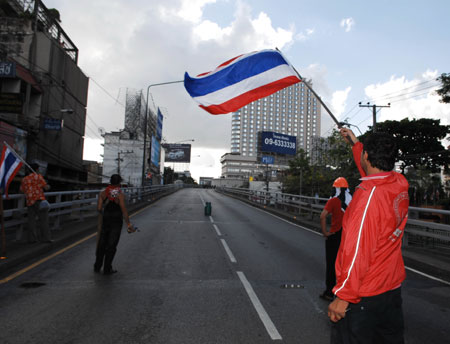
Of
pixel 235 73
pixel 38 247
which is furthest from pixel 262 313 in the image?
pixel 38 247

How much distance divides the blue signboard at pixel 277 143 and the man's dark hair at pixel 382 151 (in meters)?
53.9

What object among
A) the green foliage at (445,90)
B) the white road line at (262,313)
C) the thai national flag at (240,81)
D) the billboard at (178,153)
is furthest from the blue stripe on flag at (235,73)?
the billboard at (178,153)

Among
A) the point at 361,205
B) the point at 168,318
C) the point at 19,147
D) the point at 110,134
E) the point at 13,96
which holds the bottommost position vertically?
the point at 168,318

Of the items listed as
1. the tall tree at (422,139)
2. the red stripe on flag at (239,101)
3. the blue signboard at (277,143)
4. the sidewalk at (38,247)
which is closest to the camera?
the sidewalk at (38,247)

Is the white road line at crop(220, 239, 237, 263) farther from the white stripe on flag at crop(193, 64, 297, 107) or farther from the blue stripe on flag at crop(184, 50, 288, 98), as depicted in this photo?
the blue stripe on flag at crop(184, 50, 288, 98)

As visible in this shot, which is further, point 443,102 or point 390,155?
point 443,102

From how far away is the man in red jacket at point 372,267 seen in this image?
74.4 inches

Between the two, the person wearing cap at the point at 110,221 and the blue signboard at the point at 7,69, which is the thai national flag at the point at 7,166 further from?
the blue signboard at the point at 7,69

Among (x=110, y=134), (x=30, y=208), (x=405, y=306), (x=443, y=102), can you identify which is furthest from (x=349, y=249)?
(x=110, y=134)

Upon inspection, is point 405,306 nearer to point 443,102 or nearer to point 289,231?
point 289,231

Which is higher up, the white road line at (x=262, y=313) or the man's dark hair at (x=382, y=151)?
the man's dark hair at (x=382, y=151)

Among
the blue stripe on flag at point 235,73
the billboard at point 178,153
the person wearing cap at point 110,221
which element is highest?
the billboard at point 178,153

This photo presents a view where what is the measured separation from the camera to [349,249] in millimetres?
1915

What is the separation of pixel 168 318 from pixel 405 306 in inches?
134
